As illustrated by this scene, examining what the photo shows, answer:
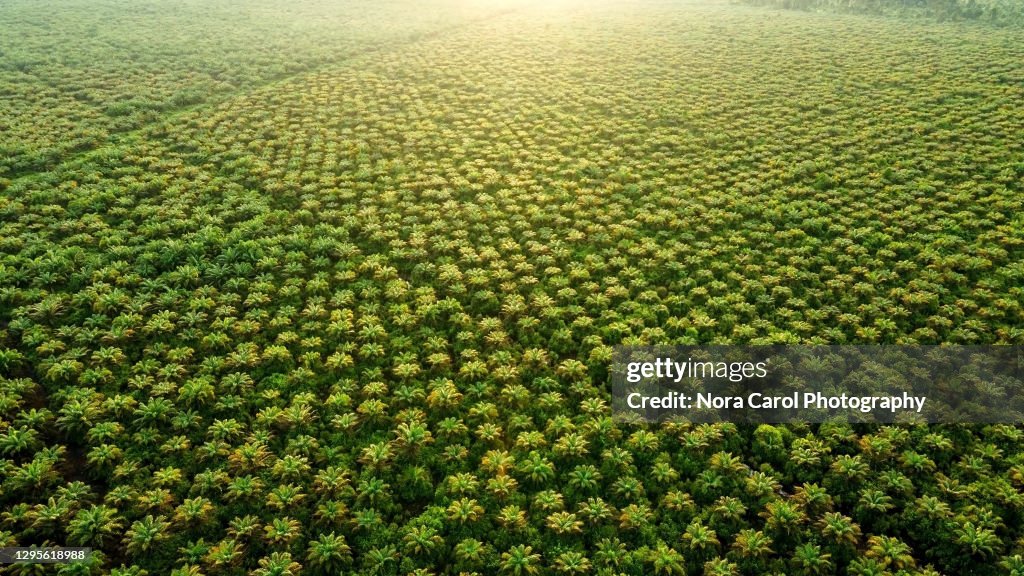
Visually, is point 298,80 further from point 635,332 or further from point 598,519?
point 598,519

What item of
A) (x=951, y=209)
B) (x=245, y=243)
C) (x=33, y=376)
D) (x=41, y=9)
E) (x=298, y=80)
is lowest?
(x=33, y=376)

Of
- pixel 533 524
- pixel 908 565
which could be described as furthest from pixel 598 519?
pixel 908 565

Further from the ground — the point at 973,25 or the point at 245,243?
the point at 973,25

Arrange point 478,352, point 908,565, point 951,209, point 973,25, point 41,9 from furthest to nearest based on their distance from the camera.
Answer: point 41,9, point 973,25, point 951,209, point 478,352, point 908,565

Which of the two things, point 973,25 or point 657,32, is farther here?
point 657,32

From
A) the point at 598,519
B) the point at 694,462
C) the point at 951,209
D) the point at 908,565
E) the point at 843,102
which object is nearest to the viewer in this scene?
the point at 908,565

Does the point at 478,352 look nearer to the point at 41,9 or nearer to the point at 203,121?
the point at 203,121

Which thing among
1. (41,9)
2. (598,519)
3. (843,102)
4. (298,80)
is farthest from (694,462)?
(41,9)
